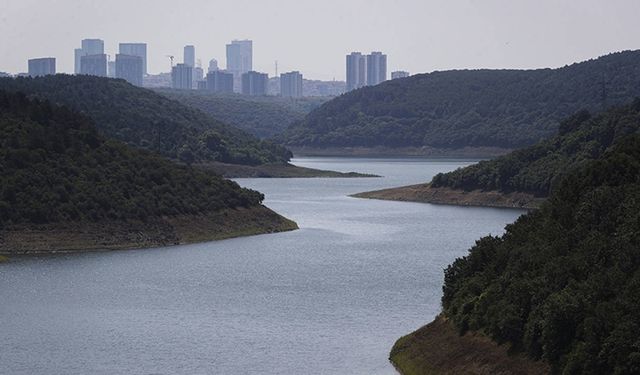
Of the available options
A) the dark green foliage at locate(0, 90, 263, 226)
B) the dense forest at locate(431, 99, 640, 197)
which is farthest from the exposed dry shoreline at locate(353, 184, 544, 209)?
the dark green foliage at locate(0, 90, 263, 226)

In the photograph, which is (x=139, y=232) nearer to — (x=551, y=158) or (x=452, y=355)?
(x=452, y=355)

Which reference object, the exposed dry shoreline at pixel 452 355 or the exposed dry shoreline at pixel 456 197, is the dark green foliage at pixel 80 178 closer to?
the exposed dry shoreline at pixel 456 197

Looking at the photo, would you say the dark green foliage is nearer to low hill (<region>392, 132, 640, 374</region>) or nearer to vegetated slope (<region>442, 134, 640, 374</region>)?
vegetated slope (<region>442, 134, 640, 374</region>)

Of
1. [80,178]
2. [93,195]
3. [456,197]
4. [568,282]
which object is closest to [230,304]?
[568,282]

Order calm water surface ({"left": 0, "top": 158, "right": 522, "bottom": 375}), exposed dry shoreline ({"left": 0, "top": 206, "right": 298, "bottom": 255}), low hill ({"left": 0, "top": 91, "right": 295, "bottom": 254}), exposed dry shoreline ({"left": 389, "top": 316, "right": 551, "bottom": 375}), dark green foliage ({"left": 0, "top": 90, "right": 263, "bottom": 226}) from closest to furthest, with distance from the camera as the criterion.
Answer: exposed dry shoreline ({"left": 389, "top": 316, "right": 551, "bottom": 375}) → calm water surface ({"left": 0, "top": 158, "right": 522, "bottom": 375}) → exposed dry shoreline ({"left": 0, "top": 206, "right": 298, "bottom": 255}) → low hill ({"left": 0, "top": 91, "right": 295, "bottom": 254}) → dark green foliage ({"left": 0, "top": 90, "right": 263, "bottom": 226})

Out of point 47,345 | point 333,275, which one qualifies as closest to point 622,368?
point 47,345
